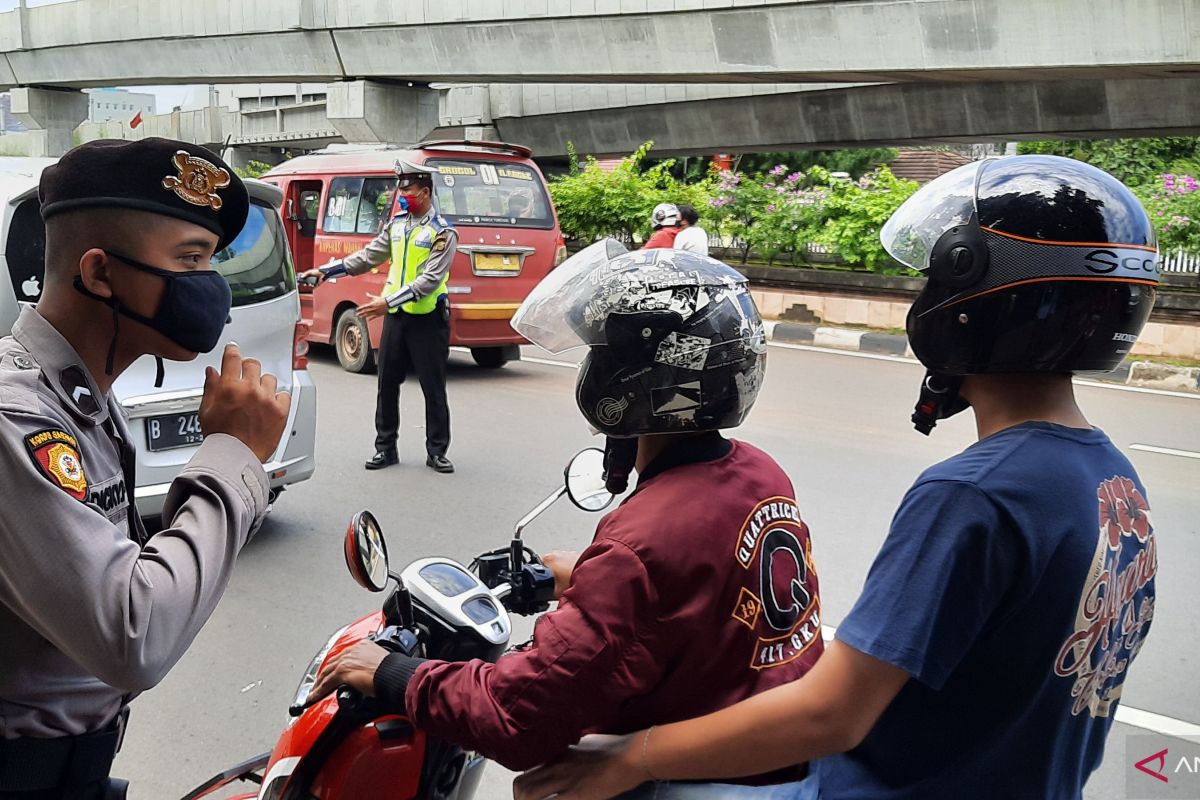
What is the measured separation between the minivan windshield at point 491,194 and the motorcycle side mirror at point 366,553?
827 cm

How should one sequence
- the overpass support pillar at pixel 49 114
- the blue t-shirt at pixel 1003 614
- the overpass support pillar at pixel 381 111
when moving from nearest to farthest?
the blue t-shirt at pixel 1003 614 → the overpass support pillar at pixel 381 111 → the overpass support pillar at pixel 49 114

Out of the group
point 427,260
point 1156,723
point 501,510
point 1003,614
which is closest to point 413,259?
point 427,260

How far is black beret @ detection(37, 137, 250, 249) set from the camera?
1.56 m

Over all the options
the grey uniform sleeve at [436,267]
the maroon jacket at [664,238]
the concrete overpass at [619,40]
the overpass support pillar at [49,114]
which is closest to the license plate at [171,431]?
the grey uniform sleeve at [436,267]

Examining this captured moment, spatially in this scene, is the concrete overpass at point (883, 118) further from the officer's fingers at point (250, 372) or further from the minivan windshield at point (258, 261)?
the officer's fingers at point (250, 372)

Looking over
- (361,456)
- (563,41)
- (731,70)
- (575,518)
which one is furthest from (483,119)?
(575,518)

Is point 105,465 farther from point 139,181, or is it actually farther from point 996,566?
point 996,566

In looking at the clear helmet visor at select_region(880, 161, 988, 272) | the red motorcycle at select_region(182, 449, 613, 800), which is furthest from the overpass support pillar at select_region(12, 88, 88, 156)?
the clear helmet visor at select_region(880, 161, 988, 272)

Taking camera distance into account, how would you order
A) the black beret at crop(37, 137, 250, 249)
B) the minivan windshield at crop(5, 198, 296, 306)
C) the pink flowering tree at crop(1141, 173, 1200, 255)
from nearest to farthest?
1. the black beret at crop(37, 137, 250, 249)
2. the minivan windshield at crop(5, 198, 296, 306)
3. the pink flowering tree at crop(1141, 173, 1200, 255)

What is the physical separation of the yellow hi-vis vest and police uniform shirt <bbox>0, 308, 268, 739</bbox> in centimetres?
522

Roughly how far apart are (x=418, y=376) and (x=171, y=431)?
2.34 m

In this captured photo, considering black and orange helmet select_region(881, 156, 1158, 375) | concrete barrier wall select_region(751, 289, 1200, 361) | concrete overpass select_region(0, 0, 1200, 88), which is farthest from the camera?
concrete overpass select_region(0, 0, 1200, 88)

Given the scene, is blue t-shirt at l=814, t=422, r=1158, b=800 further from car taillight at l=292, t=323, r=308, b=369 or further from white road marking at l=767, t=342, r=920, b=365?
white road marking at l=767, t=342, r=920, b=365

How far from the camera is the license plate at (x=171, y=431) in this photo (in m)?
4.65
